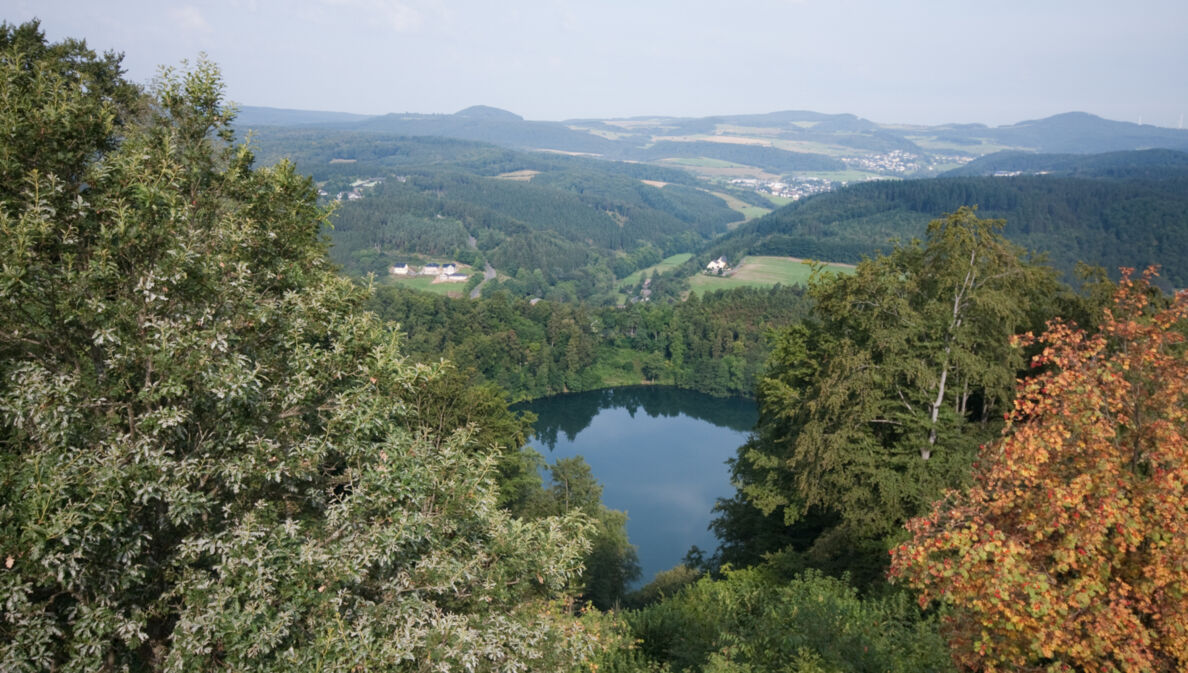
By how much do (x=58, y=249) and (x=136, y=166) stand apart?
3.00 feet

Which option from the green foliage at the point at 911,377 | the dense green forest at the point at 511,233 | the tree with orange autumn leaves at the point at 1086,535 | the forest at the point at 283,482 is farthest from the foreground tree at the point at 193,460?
the dense green forest at the point at 511,233

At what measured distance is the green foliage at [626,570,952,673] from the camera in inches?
305

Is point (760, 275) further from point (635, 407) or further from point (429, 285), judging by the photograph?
point (429, 285)

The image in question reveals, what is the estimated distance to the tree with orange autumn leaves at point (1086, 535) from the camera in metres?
5.15

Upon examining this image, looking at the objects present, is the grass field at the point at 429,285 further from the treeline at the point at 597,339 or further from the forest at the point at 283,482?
the forest at the point at 283,482

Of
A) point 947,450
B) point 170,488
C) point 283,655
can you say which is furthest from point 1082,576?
point 947,450

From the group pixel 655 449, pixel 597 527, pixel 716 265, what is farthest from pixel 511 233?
pixel 597 527

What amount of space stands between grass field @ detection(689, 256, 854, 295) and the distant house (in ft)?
8.99

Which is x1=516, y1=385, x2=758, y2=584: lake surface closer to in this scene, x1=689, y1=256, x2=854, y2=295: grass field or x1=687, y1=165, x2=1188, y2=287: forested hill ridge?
x1=687, y1=165, x2=1188, y2=287: forested hill ridge

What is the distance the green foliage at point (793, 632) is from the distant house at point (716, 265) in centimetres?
11199

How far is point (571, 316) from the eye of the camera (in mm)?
76625

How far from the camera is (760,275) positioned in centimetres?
11206

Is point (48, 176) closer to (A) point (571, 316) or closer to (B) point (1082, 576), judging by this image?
(B) point (1082, 576)

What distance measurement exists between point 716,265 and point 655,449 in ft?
253
